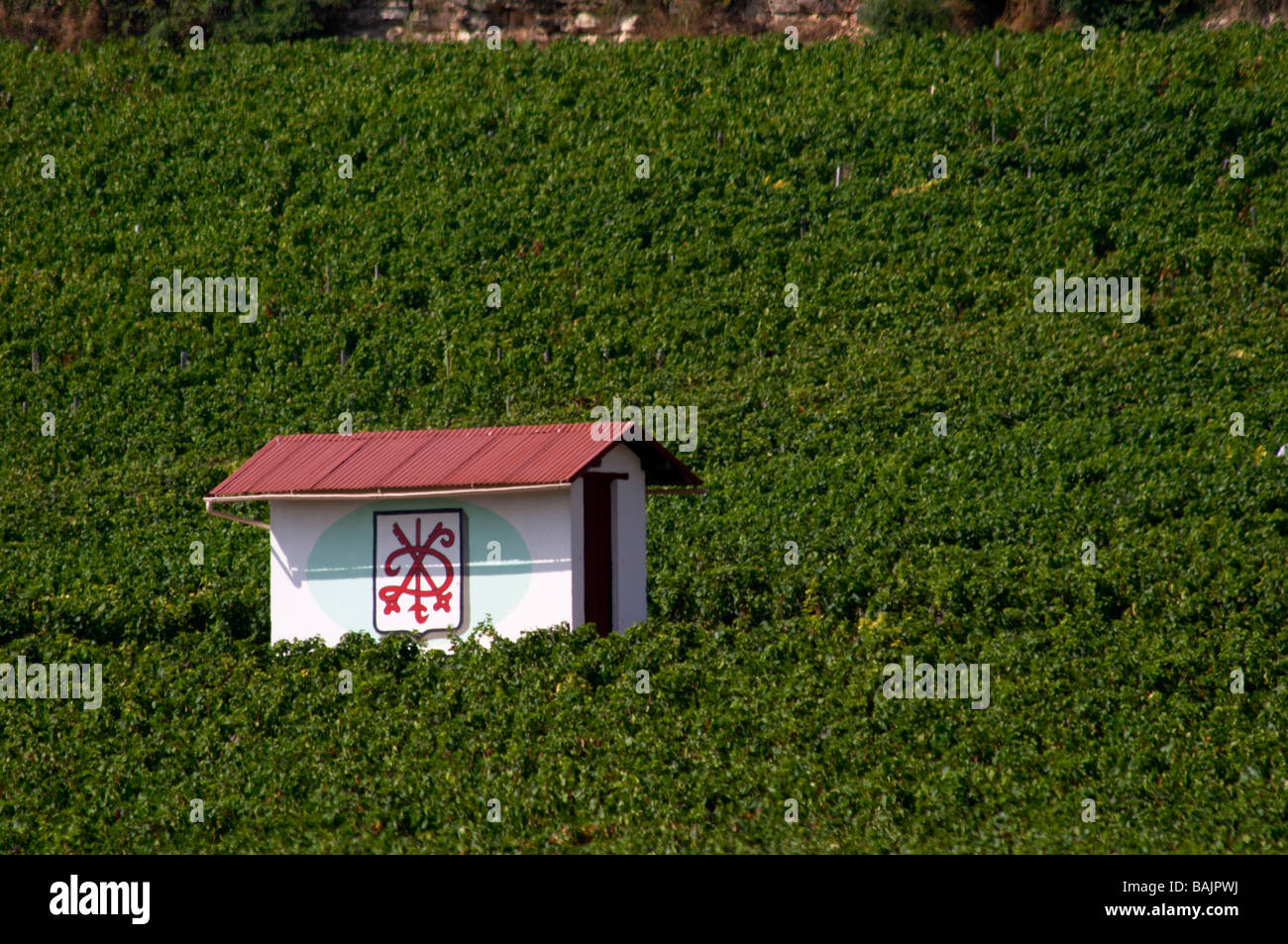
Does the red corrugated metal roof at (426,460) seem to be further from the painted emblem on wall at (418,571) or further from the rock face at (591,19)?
the rock face at (591,19)

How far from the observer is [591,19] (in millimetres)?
49906

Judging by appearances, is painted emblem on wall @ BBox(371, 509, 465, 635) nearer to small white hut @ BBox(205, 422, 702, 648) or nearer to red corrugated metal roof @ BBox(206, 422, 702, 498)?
small white hut @ BBox(205, 422, 702, 648)

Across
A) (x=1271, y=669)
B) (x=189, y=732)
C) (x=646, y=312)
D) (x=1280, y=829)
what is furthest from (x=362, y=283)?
(x=1280, y=829)

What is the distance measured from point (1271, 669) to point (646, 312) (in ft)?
71.7

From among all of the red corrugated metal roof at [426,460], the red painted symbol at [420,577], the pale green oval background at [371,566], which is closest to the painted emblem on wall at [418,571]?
the red painted symbol at [420,577]

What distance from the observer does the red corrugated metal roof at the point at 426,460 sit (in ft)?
55.1

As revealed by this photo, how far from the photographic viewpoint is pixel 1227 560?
18.8 meters

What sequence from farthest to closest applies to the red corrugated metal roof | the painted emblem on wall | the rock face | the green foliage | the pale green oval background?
the rock face, the painted emblem on wall, the pale green oval background, the red corrugated metal roof, the green foliage

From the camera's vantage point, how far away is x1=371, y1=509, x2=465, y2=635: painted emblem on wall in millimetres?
17156

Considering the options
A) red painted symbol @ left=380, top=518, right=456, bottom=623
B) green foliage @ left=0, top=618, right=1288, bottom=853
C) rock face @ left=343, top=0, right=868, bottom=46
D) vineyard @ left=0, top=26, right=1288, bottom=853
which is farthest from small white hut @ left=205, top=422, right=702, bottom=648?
rock face @ left=343, top=0, right=868, bottom=46

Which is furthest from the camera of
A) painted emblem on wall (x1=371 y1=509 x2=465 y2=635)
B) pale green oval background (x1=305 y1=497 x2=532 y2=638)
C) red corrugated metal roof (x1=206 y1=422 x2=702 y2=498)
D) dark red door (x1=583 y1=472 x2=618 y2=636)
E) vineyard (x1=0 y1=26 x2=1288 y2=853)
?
dark red door (x1=583 y1=472 x2=618 y2=636)

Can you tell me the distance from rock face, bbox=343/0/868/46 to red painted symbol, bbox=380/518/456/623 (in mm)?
34711

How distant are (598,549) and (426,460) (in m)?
2.70

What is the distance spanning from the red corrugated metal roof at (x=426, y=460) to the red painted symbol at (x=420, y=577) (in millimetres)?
819
